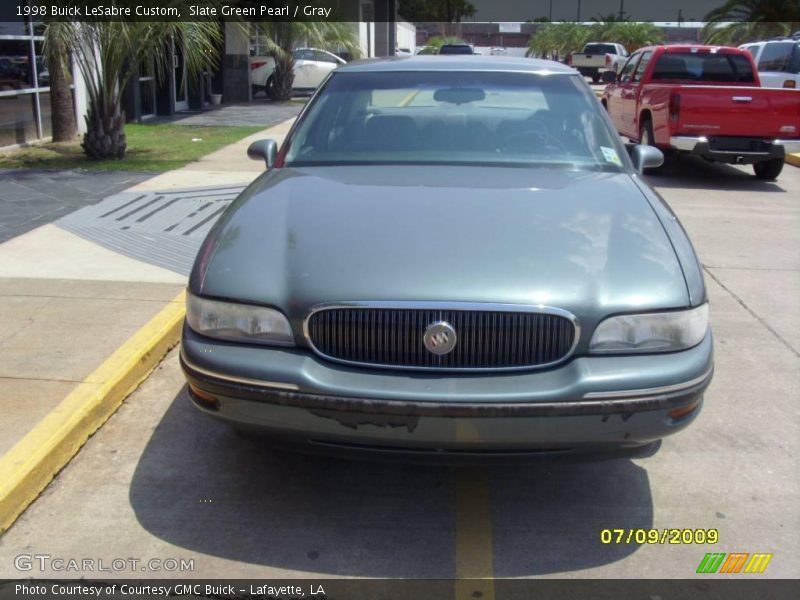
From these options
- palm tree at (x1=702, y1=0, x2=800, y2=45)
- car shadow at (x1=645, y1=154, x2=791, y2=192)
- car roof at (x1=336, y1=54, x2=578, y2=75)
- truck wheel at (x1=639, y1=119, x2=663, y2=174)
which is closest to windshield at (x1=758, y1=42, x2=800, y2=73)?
car shadow at (x1=645, y1=154, x2=791, y2=192)

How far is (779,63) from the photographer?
1805 centimetres

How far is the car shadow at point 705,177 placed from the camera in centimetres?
1185

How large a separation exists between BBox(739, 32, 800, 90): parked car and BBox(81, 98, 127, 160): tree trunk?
11717 millimetres

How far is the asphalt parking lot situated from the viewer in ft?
10.8

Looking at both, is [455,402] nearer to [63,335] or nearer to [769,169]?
[63,335]

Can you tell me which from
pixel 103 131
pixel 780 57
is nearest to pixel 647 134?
pixel 780 57

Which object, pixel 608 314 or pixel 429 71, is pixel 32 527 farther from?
pixel 429 71

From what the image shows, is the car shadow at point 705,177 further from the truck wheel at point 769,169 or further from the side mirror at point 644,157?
the side mirror at point 644,157

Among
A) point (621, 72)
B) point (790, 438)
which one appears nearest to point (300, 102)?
point (621, 72)

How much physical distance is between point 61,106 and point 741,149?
31.5 feet

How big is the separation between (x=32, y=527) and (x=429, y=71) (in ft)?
10.3

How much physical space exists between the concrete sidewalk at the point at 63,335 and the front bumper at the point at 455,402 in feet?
3.75

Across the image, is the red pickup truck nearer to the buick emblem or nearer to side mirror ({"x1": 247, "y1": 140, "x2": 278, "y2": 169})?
side mirror ({"x1": 247, "y1": 140, "x2": 278, "y2": 169})

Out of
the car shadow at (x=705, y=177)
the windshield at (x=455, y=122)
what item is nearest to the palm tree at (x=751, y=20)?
the car shadow at (x=705, y=177)
